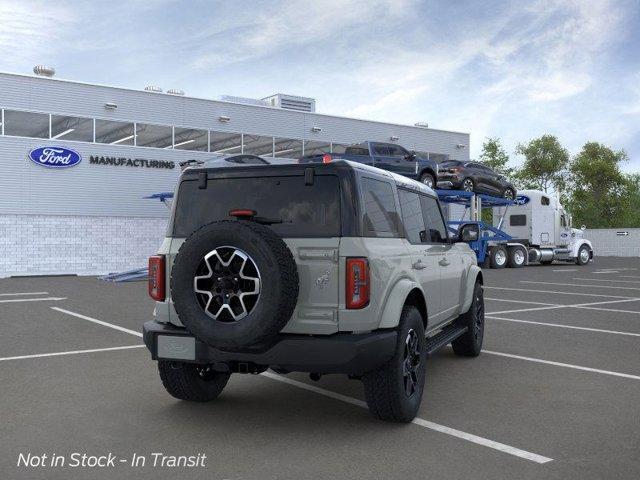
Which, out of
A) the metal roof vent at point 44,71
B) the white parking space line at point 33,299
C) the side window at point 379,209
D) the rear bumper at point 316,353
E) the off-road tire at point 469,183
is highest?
the metal roof vent at point 44,71

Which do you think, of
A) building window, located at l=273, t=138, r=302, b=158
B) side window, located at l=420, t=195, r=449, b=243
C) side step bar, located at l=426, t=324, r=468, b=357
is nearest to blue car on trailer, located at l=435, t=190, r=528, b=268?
building window, located at l=273, t=138, r=302, b=158

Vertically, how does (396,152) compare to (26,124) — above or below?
below

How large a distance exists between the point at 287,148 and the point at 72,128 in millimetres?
10008

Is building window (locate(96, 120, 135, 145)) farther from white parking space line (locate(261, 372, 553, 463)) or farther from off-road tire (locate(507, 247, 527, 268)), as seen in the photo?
white parking space line (locate(261, 372, 553, 463))

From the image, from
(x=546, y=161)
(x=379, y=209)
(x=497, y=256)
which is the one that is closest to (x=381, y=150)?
(x=497, y=256)

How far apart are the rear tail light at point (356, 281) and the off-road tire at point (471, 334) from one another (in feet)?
10.8

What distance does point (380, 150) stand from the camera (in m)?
22.3

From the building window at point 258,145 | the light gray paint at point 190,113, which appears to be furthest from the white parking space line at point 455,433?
the building window at point 258,145

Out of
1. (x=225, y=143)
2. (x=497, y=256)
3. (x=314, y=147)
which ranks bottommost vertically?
(x=497, y=256)

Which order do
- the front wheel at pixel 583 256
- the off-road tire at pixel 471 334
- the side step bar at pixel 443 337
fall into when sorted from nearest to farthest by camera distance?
the side step bar at pixel 443 337, the off-road tire at pixel 471 334, the front wheel at pixel 583 256

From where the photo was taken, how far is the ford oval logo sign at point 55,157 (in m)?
25.2

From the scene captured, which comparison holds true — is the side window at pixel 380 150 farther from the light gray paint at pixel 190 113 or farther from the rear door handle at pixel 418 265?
the rear door handle at pixel 418 265

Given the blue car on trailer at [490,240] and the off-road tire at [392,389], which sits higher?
the blue car on trailer at [490,240]

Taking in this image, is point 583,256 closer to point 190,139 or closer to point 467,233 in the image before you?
point 190,139
